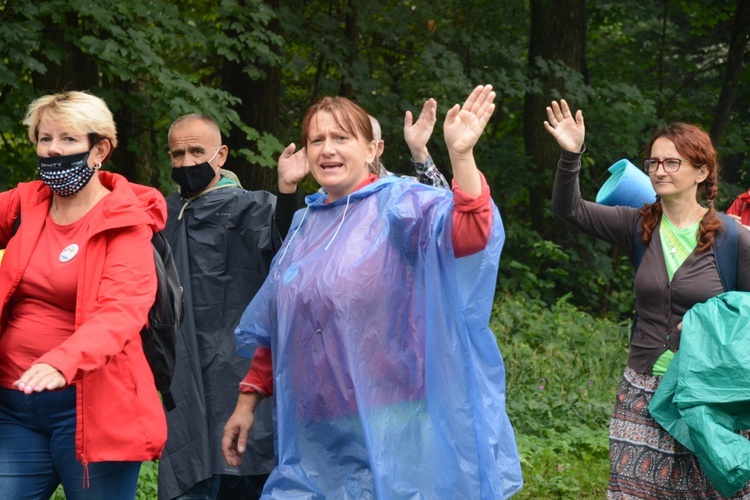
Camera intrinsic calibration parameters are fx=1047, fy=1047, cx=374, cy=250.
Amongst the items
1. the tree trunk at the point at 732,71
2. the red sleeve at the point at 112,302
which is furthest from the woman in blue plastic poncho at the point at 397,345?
the tree trunk at the point at 732,71

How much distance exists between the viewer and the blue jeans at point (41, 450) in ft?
10.7

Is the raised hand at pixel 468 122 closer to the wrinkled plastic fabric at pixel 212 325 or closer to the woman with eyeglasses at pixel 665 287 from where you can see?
the woman with eyeglasses at pixel 665 287

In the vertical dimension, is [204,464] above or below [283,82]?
below

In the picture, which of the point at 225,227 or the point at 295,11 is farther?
the point at 295,11

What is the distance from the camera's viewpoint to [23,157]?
898 centimetres

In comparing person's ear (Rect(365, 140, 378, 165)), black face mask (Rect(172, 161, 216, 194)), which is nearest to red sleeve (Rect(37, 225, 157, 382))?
person's ear (Rect(365, 140, 378, 165))

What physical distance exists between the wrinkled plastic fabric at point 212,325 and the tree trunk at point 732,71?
956 cm

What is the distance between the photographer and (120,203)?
3.36 m

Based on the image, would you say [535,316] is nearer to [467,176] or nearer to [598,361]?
[598,361]

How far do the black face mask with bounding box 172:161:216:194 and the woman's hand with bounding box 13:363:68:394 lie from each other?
198 cm

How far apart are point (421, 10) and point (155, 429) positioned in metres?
8.54

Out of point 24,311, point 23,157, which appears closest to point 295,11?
point 23,157

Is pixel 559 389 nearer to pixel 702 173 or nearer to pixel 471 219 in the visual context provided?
pixel 702 173

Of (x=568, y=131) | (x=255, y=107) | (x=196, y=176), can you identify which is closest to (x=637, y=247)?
(x=568, y=131)
